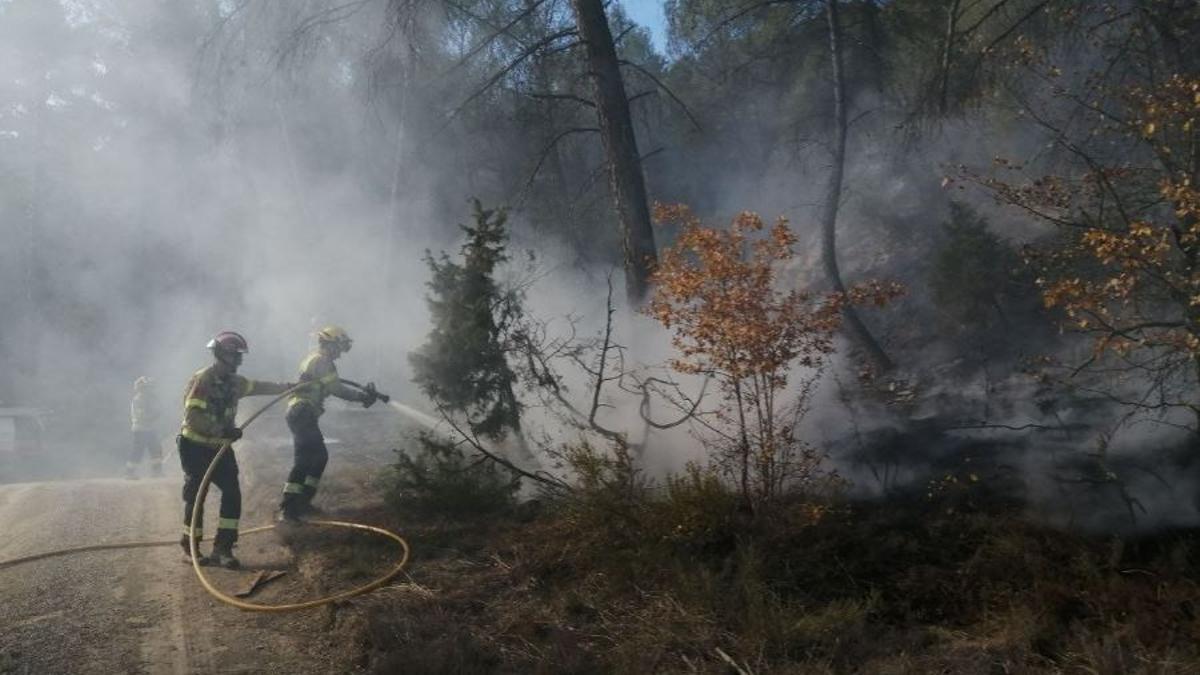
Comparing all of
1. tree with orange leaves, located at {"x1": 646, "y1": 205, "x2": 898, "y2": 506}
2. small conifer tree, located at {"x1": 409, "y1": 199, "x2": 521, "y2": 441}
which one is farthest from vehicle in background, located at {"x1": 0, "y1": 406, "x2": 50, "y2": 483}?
tree with orange leaves, located at {"x1": 646, "y1": 205, "x2": 898, "y2": 506}

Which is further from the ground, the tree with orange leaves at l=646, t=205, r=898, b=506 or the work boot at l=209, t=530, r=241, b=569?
the tree with orange leaves at l=646, t=205, r=898, b=506

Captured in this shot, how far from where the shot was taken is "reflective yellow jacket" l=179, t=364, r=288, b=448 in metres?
7.13

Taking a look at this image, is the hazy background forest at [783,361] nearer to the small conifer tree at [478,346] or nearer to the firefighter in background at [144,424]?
the small conifer tree at [478,346]

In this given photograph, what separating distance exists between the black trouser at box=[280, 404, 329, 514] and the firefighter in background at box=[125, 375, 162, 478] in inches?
316

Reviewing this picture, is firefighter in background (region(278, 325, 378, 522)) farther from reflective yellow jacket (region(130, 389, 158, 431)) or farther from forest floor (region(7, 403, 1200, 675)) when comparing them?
reflective yellow jacket (region(130, 389, 158, 431))

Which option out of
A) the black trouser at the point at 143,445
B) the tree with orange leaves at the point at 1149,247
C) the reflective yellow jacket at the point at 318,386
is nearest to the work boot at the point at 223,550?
the reflective yellow jacket at the point at 318,386

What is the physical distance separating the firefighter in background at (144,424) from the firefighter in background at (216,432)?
8306mm

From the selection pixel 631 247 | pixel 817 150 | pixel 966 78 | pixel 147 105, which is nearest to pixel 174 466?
pixel 147 105

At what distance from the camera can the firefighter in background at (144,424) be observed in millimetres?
14617

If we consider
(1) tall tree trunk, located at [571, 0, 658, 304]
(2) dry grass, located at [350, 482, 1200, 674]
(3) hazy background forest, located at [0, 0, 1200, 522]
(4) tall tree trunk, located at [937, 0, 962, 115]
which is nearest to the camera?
(2) dry grass, located at [350, 482, 1200, 674]

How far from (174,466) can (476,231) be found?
478 inches


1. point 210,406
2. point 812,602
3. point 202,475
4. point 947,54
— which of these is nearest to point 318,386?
point 210,406

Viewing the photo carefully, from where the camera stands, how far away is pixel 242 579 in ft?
21.1

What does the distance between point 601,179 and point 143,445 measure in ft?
28.0
